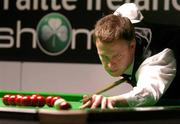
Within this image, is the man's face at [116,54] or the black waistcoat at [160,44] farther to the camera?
the black waistcoat at [160,44]

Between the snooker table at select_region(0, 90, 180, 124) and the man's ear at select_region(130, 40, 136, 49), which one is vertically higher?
the man's ear at select_region(130, 40, 136, 49)

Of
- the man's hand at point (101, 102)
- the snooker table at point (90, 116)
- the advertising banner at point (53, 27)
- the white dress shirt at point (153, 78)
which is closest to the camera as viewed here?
the snooker table at point (90, 116)

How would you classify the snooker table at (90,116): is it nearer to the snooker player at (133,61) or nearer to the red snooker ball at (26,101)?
the snooker player at (133,61)

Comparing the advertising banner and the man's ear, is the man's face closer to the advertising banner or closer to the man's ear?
the man's ear

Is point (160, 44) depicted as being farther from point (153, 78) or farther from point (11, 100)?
point (11, 100)

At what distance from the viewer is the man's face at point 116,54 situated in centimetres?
229

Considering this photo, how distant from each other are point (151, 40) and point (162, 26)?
0.63ft

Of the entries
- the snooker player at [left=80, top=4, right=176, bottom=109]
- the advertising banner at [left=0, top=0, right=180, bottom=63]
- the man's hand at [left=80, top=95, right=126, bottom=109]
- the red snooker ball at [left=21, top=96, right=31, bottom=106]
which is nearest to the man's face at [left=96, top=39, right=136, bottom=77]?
the snooker player at [left=80, top=4, right=176, bottom=109]

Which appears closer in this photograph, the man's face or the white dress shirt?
the white dress shirt

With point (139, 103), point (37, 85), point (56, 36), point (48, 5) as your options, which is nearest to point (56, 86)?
point (37, 85)

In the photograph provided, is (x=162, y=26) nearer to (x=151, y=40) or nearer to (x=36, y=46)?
(x=151, y=40)

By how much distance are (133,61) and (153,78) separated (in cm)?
21

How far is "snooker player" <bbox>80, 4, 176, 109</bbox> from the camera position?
2.15 metres

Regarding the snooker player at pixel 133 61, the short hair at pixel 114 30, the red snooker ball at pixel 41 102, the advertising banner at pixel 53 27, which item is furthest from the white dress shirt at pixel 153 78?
the advertising banner at pixel 53 27
